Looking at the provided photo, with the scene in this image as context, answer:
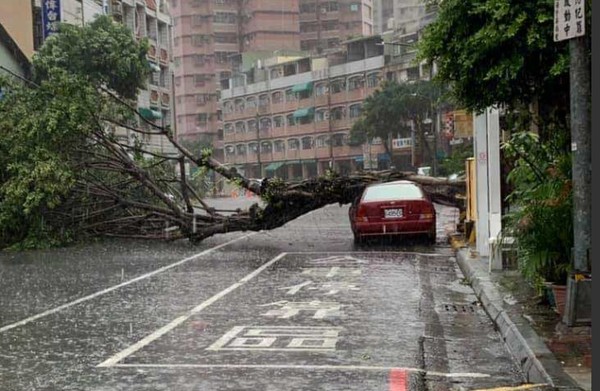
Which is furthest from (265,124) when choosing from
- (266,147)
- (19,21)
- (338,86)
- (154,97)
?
(19,21)

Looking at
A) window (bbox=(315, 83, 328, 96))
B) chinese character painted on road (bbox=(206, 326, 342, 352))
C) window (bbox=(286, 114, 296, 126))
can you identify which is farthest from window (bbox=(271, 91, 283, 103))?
chinese character painted on road (bbox=(206, 326, 342, 352))

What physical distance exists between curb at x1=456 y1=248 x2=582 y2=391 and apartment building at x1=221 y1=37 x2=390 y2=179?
194ft

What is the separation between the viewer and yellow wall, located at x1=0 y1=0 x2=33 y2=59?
31688mm

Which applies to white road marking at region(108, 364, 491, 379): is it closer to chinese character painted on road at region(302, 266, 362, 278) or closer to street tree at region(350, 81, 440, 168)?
chinese character painted on road at region(302, 266, 362, 278)

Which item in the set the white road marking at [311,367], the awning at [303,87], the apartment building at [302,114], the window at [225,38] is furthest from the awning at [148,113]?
the window at [225,38]

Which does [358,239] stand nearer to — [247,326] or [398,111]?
[247,326]

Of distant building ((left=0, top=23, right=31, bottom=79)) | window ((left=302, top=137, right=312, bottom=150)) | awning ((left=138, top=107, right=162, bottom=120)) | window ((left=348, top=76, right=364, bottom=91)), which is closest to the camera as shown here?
distant building ((left=0, top=23, right=31, bottom=79))

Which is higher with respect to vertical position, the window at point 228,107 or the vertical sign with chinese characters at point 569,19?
the window at point 228,107

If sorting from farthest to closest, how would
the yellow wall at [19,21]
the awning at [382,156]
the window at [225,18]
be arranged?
1. the window at [225,18]
2. the awning at [382,156]
3. the yellow wall at [19,21]

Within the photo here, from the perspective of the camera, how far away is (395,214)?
18.3 m

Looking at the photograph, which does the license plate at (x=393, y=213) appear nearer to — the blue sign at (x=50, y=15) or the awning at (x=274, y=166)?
the blue sign at (x=50, y=15)

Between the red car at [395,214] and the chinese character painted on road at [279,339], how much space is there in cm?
975

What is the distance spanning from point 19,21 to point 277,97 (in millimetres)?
52080

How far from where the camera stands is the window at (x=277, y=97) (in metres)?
83.1
